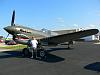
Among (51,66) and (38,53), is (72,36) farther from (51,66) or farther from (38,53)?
(51,66)

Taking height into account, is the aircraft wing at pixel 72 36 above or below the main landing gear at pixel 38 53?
above

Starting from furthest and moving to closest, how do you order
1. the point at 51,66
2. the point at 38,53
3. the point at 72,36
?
the point at 38,53, the point at 72,36, the point at 51,66

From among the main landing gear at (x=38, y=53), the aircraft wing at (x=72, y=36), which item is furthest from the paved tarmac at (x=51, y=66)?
the aircraft wing at (x=72, y=36)

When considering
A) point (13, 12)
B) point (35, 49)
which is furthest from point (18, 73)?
point (13, 12)

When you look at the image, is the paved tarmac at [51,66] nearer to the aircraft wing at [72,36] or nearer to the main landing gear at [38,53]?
the main landing gear at [38,53]

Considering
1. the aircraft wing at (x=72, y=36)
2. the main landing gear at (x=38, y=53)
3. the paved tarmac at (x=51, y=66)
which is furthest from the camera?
the main landing gear at (x=38, y=53)

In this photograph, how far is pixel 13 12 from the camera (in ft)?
66.1

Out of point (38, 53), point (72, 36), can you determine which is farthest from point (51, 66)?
point (38, 53)

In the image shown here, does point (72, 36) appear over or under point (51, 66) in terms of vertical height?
over

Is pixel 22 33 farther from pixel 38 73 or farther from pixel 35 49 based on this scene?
pixel 38 73

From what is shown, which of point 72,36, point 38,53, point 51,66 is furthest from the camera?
point 38,53

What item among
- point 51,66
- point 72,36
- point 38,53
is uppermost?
point 72,36

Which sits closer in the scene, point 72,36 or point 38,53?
point 72,36

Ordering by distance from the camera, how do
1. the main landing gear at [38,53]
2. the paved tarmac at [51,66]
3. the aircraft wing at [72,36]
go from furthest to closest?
the main landing gear at [38,53] → the aircraft wing at [72,36] → the paved tarmac at [51,66]
